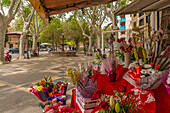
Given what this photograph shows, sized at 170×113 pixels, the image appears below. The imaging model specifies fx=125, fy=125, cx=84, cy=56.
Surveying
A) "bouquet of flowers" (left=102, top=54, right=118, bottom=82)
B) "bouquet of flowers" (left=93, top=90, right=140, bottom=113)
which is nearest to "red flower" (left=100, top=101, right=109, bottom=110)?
"bouquet of flowers" (left=93, top=90, right=140, bottom=113)

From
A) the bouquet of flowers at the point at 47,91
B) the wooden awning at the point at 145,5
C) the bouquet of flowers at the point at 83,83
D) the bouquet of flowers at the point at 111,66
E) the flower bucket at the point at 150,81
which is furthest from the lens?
the wooden awning at the point at 145,5

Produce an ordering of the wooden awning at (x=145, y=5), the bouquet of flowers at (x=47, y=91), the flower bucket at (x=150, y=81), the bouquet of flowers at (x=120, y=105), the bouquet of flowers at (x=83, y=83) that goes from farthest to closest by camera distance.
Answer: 1. the wooden awning at (x=145, y=5)
2. the bouquet of flowers at (x=47, y=91)
3. the bouquet of flowers at (x=83, y=83)
4. the flower bucket at (x=150, y=81)
5. the bouquet of flowers at (x=120, y=105)

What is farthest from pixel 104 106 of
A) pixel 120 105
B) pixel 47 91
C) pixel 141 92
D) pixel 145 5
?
pixel 145 5

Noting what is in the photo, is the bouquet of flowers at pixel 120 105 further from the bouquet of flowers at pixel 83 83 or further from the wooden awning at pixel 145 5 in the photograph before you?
the wooden awning at pixel 145 5

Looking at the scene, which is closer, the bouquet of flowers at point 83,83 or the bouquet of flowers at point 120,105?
the bouquet of flowers at point 120,105

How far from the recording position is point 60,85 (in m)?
2.88

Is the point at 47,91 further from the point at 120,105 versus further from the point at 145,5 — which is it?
the point at 145,5

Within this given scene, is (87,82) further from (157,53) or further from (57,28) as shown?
(57,28)

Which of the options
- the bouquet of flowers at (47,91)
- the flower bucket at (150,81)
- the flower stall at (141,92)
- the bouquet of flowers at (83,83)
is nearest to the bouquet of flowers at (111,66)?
the flower stall at (141,92)

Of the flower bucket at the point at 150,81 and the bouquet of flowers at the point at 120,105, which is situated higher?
the flower bucket at the point at 150,81

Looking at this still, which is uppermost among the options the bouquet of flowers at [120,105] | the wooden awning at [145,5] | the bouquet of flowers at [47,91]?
the wooden awning at [145,5]

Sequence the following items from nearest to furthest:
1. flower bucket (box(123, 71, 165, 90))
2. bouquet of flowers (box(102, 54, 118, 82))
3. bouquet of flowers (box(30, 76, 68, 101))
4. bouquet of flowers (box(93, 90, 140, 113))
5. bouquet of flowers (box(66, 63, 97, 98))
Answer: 1. bouquet of flowers (box(93, 90, 140, 113))
2. flower bucket (box(123, 71, 165, 90))
3. bouquet of flowers (box(66, 63, 97, 98))
4. bouquet of flowers (box(102, 54, 118, 82))
5. bouquet of flowers (box(30, 76, 68, 101))

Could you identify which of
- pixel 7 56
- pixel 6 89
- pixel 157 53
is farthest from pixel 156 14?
pixel 7 56

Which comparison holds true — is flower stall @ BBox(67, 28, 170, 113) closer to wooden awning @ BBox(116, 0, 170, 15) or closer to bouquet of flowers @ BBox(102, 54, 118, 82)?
bouquet of flowers @ BBox(102, 54, 118, 82)
